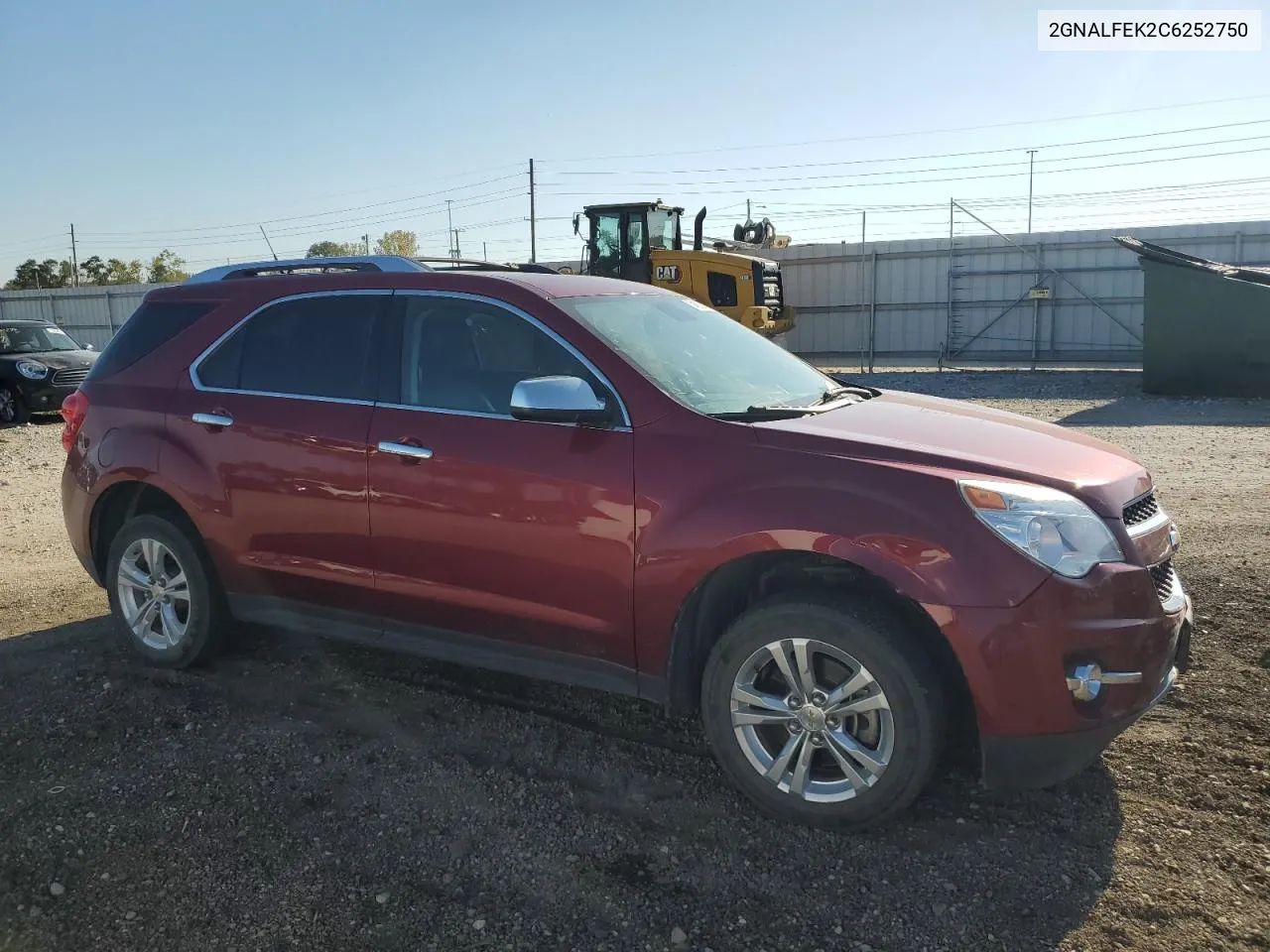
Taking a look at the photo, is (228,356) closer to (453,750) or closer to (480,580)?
(480,580)

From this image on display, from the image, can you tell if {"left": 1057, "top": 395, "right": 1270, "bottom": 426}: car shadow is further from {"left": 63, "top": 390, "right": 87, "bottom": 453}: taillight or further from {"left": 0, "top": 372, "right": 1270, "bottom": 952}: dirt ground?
{"left": 63, "top": 390, "right": 87, "bottom": 453}: taillight

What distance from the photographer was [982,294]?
26.0 m

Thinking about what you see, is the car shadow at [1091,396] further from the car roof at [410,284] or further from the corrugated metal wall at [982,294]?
the car roof at [410,284]

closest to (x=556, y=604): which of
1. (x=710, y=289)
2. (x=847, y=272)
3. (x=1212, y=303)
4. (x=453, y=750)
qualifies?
(x=453, y=750)

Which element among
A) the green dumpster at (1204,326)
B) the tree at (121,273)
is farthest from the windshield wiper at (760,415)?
the tree at (121,273)

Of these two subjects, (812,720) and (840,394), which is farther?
(840,394)

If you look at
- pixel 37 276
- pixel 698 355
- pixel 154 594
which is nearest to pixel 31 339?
pixel 154 594

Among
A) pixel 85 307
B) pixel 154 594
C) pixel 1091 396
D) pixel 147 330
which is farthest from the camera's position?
pixel 85 307

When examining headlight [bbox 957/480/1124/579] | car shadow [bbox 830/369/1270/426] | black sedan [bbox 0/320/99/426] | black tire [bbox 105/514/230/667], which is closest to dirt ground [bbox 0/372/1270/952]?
black tire [bbox 105/514/230/667]

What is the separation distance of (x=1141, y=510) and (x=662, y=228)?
1938 centimetres

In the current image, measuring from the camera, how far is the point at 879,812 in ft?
10.7

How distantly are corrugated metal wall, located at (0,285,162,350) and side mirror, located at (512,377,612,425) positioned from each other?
37.7 meters

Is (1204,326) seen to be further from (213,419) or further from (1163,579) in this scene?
(213,419)

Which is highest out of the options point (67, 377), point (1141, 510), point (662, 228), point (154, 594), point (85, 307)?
point (662, 228)
